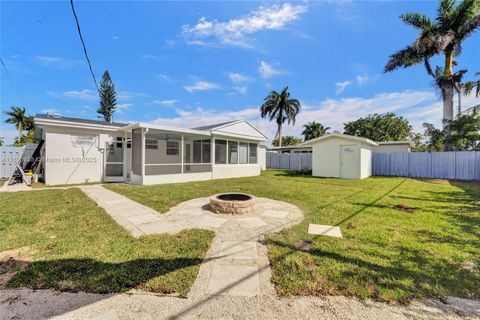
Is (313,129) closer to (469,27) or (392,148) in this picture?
(392,148)

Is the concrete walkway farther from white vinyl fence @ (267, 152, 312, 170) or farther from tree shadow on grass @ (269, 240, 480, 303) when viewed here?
white vinyl fence @ (267, 152, 312, 170)

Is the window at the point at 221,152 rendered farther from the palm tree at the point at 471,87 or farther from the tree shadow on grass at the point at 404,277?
the palm tree at the point at 471,87

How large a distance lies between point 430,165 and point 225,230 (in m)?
16.3

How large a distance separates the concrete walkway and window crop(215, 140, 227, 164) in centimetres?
712

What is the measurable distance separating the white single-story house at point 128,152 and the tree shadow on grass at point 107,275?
24.1ft

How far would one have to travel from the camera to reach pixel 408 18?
1526 centimetres

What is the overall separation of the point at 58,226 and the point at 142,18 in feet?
21.6

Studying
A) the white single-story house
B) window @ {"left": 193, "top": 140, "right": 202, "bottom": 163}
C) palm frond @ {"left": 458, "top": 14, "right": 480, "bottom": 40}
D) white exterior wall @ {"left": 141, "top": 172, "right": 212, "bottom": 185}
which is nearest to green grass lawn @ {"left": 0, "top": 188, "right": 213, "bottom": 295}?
white exterior wall @ {"left": 141, "top": 172, "right": 212, "bottom": 185}

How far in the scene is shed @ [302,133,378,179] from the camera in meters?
12.7

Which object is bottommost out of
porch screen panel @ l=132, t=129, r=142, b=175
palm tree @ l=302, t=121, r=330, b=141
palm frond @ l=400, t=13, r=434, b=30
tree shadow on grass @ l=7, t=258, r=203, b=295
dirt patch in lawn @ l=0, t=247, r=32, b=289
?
dirt patch in lawn @ l=0, t=247, r=32, b=289

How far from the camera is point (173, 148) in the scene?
44.9 feet

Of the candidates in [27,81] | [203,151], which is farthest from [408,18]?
[27,81]

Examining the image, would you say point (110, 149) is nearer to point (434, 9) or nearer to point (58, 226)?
point (58, 226)

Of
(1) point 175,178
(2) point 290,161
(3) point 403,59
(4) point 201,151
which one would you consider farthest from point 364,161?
(1) point 175,178
